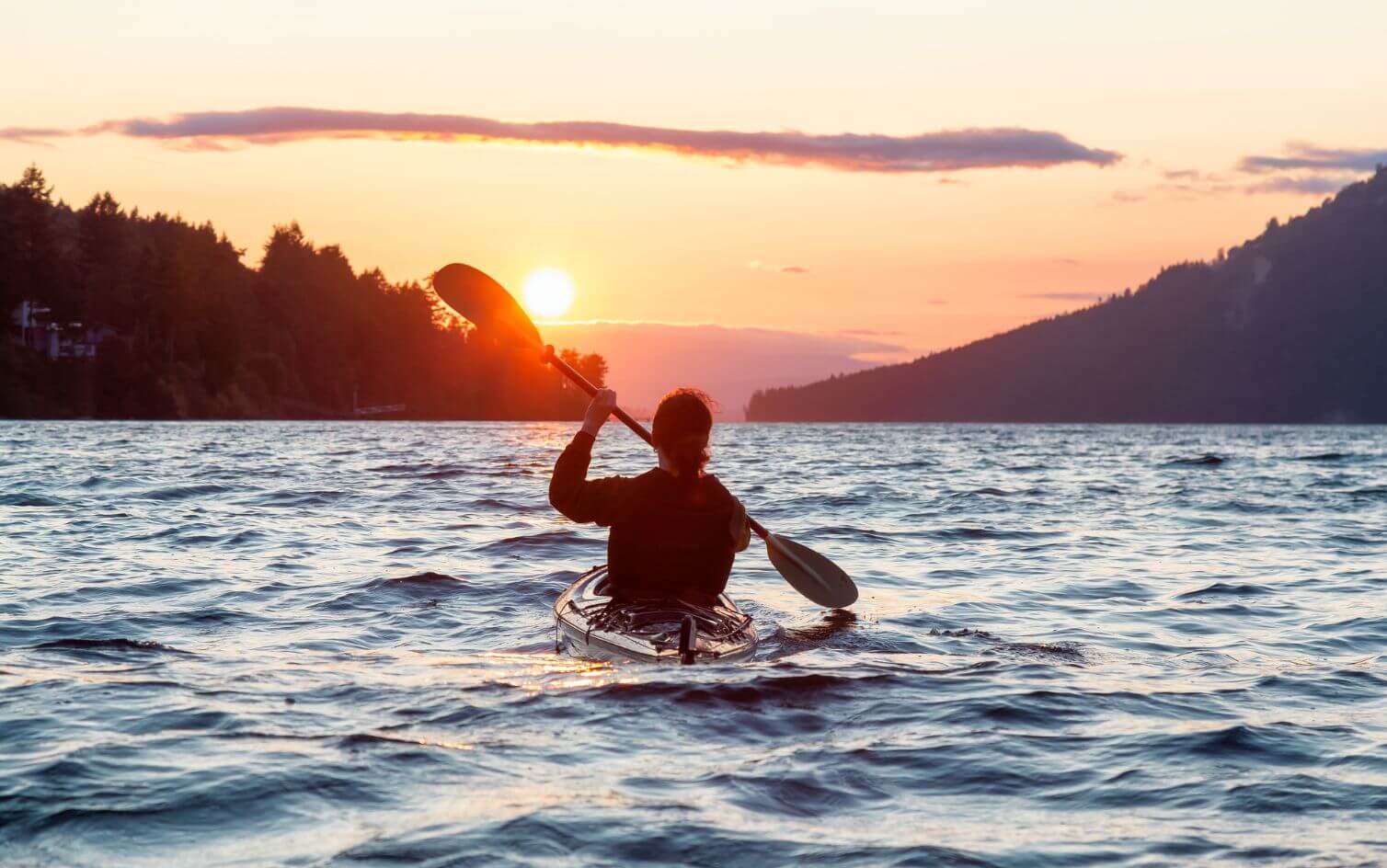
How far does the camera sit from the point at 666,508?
8820 mm

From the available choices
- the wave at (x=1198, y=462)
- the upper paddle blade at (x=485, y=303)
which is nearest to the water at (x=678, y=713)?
the upper paddle blade at (x=485, y=303)

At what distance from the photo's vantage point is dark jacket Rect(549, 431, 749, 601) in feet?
A: 28.3

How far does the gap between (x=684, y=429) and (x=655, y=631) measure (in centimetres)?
135

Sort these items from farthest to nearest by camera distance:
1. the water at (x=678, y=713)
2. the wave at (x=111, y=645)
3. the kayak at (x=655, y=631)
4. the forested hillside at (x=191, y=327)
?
the forested hillside at (x=191, y=327) < the wave at (x=111, y=645) < the kayak at (x=655, y=631) < the water at (x=678, y=713)

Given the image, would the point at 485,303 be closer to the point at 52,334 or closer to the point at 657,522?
the point at 657,522

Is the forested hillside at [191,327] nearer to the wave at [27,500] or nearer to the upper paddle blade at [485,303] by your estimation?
the wave at [27,500]

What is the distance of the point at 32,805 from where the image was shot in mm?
5773

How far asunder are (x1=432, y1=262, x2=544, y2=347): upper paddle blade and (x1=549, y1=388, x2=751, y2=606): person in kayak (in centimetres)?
354

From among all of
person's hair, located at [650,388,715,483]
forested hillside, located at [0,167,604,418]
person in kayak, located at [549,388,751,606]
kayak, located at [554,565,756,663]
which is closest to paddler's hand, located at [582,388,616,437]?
person in kayak, located at [549,388,751,606]

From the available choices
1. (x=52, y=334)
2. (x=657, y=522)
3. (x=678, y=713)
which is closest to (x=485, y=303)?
(x=657, y=522)

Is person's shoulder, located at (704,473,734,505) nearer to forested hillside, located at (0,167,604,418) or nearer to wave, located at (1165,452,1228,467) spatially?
wave, located at (1165,452,1228,467)

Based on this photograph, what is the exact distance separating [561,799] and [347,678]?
A: 119 inches

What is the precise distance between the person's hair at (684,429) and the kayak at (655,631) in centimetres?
95

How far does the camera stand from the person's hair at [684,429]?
28.0 feet
